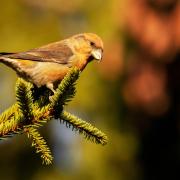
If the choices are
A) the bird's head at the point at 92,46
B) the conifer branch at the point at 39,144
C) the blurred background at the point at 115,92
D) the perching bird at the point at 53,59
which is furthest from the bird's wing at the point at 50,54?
the blurred background at the point at 115,92

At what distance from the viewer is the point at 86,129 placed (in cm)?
364

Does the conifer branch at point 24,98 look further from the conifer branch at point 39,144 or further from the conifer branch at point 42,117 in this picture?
the conifer branch at point 39,144

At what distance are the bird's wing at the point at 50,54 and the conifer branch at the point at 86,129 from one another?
1.13 metres

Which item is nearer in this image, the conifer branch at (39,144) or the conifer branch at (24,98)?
the conifer branch at (24,98)

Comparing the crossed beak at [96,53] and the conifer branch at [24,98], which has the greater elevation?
the crossed beak at [96,53]

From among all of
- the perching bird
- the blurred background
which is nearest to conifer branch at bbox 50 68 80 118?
the perching bird

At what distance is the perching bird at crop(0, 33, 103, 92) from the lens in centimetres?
469

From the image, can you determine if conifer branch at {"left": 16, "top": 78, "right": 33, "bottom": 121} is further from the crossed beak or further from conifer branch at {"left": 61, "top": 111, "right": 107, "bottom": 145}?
the crossed beak

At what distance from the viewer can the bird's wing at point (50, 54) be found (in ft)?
16.0

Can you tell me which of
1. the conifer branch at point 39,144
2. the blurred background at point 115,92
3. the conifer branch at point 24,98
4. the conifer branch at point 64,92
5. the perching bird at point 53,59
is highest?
the blurred background at point 115,92

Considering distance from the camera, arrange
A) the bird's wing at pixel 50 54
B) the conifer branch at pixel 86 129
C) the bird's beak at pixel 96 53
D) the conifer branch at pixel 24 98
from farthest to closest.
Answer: the bird's beak at pixel 96 53 < the bird's wing at pixel 50 54 < the conifer branch at pixel 86 129 < the conifer branch at pixel 24 98

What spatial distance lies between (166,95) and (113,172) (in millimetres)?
1402

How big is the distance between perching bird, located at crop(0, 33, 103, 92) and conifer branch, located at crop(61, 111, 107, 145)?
37.5 inches

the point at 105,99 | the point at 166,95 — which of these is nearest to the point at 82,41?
the point at 105,99
